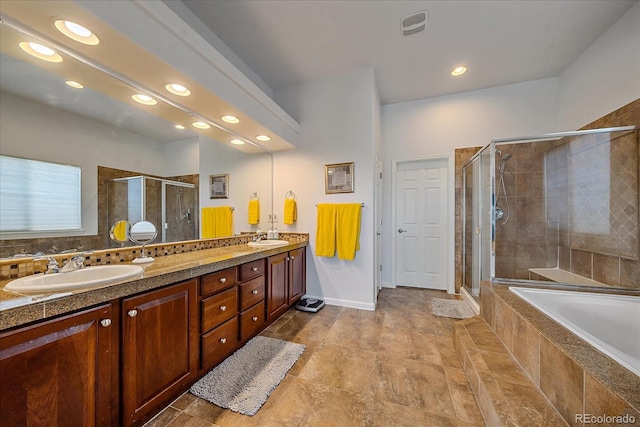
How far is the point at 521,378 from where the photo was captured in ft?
4.25

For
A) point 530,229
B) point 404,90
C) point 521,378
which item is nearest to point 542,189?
point 530,229

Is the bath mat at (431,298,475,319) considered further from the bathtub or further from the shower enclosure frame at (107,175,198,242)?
the shower enclosure frame at (107,175,198,242)

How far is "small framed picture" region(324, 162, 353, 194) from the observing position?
277 cm

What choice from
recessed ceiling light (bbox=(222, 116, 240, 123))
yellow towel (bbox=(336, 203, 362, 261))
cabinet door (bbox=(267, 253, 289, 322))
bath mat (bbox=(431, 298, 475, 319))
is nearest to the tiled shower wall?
bath mat (bbox=(431, 298, 475, 319))

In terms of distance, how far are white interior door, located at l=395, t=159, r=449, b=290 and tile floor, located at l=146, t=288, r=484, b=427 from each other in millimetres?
1151

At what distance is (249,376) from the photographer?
1.56 metres

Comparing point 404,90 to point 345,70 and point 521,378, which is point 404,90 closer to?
point 345,70

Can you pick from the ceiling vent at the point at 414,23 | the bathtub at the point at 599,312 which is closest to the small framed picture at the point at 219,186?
the ceiling vent at the point at 414,23

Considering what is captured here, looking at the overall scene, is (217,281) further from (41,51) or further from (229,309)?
(41,51)

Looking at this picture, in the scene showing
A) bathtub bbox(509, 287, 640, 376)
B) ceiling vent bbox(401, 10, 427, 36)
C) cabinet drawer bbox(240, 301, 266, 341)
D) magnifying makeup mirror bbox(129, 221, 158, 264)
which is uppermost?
ceiling vent bbox(401, 10, 427, 36)

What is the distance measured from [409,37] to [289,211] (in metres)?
2.22

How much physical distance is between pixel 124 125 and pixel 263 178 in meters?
1.53

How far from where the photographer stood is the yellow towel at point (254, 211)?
292 cm

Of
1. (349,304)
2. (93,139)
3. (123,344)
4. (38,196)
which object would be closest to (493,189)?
(349,304)
